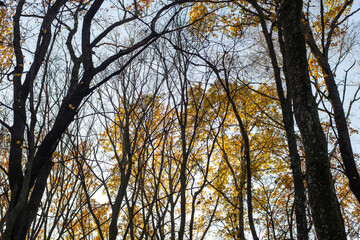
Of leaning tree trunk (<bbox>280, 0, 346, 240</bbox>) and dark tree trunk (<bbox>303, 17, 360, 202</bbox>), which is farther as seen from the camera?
dark tree trunk (<bbox>303, 17, 360, 202</bbox>)

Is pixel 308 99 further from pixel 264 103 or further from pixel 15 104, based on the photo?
pixel 264 103

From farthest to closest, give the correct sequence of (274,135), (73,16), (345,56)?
(274,135) < (345,56) < (73,16)

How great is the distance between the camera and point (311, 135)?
206 centimetres

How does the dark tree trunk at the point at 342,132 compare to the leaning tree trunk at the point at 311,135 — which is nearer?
the leaning tree trunk at the point at 311,135

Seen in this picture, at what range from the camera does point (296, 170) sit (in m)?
2.93

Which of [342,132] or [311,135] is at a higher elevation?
[342,132]

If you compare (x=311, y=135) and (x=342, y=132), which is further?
(x=342, y=132)

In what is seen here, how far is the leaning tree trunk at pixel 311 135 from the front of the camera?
5.85 feet

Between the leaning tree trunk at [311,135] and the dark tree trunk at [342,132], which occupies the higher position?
the dark tree trunk at [342,132]

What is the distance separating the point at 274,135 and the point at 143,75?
7.82 meters

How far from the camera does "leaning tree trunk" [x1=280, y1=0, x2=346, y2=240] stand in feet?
5.85

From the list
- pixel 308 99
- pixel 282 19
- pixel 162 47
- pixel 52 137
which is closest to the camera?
pixel 308 99

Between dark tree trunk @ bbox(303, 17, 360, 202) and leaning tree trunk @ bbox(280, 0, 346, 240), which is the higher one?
dark tree trunk @ bbox(303, 17, 360, 202)

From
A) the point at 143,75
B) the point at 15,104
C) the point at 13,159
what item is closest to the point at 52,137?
the point at 13,159
